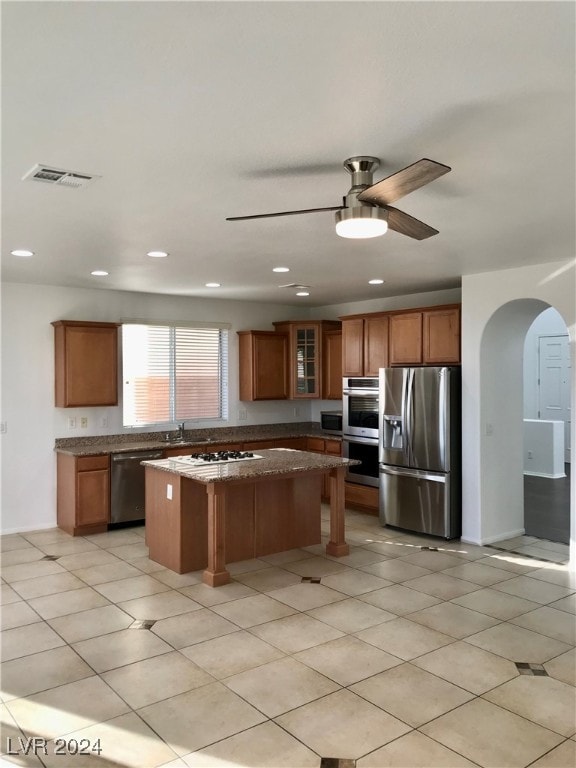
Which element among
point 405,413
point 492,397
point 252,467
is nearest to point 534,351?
point 492,397

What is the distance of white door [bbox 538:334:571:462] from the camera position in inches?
420

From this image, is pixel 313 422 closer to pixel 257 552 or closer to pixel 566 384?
pixel 257 552

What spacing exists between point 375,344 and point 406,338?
47 centimetres

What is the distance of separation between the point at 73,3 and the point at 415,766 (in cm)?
289

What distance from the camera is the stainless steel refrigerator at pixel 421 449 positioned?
5816 millimetres

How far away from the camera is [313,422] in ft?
28.4

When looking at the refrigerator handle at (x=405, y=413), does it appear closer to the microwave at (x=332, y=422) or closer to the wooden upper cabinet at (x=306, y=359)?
the microwave at (x=332, y=422)

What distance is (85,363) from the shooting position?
6355 millimetres

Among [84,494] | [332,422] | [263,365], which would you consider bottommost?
[84,494]

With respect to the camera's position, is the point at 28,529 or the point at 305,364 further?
the point at 305,364

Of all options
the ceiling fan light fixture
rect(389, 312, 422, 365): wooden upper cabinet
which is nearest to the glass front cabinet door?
rect(389, 312, 422, 365): wooden upper cabinet

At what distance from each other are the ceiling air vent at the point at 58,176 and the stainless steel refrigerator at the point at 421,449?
381cm

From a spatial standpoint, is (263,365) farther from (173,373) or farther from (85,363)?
(85,363)

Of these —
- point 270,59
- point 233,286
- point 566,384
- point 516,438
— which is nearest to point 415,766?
point 270,59
